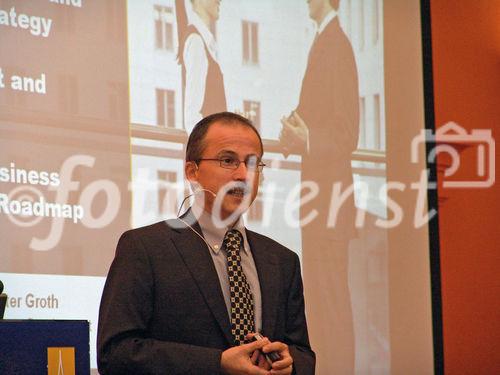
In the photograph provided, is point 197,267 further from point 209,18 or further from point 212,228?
point 209,18

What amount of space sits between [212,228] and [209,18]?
1.90 meters

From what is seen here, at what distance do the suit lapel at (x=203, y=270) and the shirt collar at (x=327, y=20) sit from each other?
2.24 m

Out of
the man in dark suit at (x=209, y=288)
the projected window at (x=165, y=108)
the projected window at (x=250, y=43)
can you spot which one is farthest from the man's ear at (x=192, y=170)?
the projected window at (x=250, y=43)

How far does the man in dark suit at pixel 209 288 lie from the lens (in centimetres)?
216

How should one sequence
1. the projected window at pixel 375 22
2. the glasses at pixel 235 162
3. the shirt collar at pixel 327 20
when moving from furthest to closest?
1. the projected window at pixel 375 22
2. the shirt collar at pixel 327 20
3. the glasses at pixel 235 162

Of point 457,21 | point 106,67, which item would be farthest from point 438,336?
point 106,67

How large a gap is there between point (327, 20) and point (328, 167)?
748 mm

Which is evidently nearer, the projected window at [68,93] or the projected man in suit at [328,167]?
the projected window at [68,93]

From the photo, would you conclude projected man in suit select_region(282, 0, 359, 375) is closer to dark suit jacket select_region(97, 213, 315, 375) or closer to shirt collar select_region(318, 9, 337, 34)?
shirt collar select_region(318, 9, 337, 34)

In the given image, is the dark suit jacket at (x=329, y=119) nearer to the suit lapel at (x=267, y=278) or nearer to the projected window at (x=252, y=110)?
the projected window at (x=252, y=110)

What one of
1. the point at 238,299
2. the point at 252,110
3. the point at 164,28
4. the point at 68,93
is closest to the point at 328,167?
the point at 252,110

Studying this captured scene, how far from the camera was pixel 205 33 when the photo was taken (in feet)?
13.4

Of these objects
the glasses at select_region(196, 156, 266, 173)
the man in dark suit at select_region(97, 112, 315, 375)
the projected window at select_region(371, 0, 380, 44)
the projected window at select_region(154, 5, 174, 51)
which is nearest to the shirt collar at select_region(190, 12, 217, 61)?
the projected window at select_region(154, 5, 174, 51)

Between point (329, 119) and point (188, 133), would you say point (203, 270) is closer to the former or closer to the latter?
point (188, 133)
